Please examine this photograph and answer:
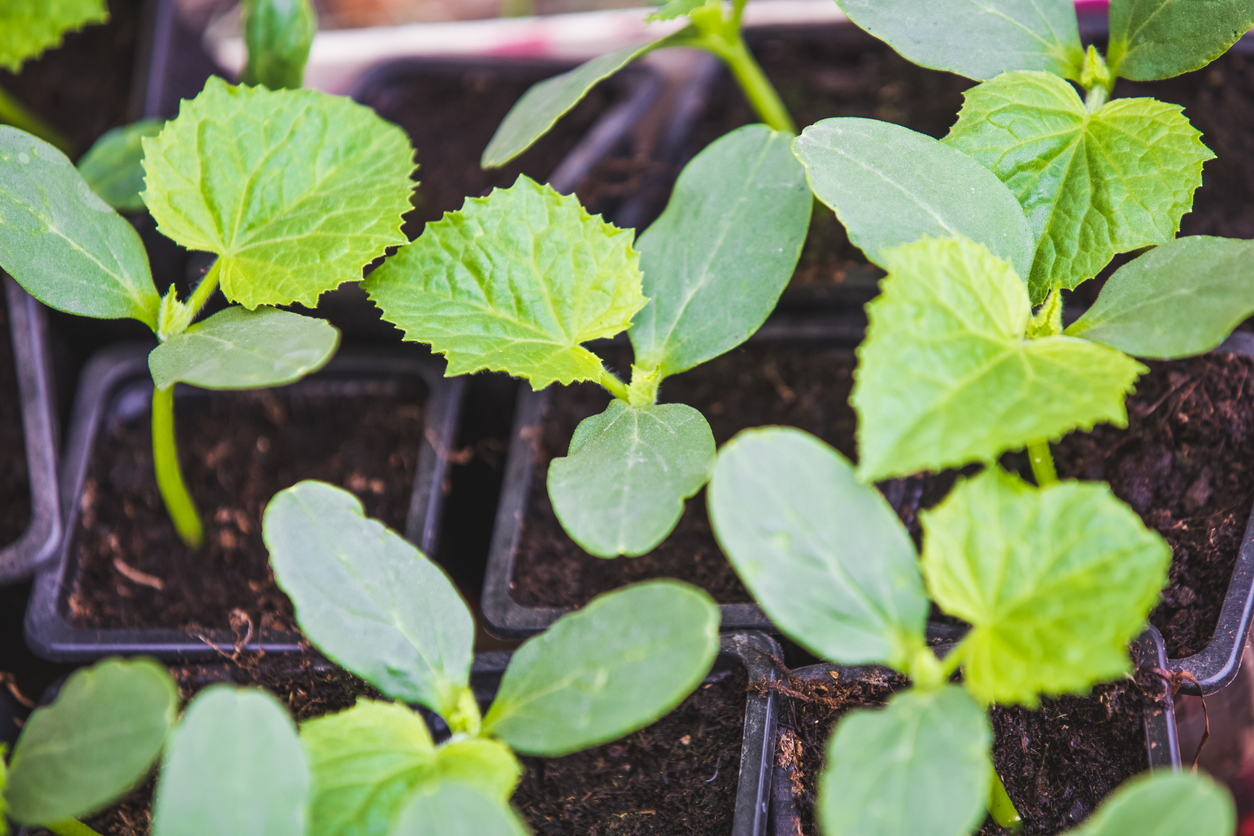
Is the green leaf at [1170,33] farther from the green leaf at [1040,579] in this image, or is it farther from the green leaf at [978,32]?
the green leaf at [1040,579]

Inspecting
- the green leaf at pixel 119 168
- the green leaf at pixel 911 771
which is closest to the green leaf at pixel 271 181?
the green leaf at pixel 119 168

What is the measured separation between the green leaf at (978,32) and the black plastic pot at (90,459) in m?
0.53

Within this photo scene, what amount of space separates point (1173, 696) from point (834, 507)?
0.35 m

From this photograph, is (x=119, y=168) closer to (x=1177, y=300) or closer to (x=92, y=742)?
(x=92, y=742)

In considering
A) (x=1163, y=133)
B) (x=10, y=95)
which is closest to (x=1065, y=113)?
(x=1163, y=133)

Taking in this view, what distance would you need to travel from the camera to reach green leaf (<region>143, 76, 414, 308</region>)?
2.23 feet

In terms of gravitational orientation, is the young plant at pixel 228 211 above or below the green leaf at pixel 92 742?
above

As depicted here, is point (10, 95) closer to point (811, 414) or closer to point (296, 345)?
point (296, 345)

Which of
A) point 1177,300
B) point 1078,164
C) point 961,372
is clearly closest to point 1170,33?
point 1078,164

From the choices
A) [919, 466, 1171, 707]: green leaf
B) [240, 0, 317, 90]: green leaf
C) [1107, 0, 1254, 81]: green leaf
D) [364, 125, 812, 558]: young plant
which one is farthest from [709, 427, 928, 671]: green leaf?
[240, 0, 317, 90]: green leaf

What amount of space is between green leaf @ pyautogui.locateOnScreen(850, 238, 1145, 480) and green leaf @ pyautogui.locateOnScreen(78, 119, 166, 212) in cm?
73

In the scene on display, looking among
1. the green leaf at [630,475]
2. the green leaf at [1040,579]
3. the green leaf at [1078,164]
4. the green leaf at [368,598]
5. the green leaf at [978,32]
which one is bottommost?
the green leaf at [368,598]

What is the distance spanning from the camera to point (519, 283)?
0.67 metres

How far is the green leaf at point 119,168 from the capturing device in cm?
90
